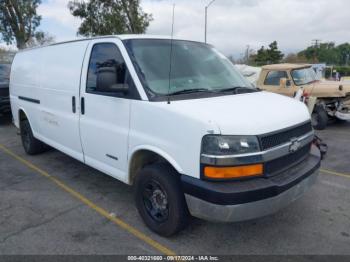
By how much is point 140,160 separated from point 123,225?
78 centimetres

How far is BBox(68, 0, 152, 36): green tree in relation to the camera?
65.0ft

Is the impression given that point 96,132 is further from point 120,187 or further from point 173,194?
point 173,194

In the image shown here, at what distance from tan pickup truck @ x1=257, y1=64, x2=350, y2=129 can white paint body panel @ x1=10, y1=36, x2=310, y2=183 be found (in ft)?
19.4

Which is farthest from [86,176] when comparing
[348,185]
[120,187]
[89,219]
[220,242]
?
[348,185]

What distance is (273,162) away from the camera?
3021 mm

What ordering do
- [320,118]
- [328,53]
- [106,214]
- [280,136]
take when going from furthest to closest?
[328,53] < [320,118] < [106,214] < [280,136]

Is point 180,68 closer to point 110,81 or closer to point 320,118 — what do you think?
point 110,81

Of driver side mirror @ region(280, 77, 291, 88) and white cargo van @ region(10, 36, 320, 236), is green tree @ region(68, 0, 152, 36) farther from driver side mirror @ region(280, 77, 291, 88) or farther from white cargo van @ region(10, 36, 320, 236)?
white cargo van @ region(10, 36, 320, 236)

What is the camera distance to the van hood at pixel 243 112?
282cm

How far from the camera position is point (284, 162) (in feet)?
10.5

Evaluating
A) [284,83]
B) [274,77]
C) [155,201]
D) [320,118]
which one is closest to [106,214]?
[155,201]

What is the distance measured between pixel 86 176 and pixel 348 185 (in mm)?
4086

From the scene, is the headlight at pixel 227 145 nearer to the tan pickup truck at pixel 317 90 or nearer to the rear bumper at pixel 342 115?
the tan pickup truck at pixel 317 90

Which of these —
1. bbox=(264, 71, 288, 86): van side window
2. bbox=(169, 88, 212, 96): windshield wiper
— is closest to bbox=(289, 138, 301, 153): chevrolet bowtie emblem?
bbox=(169, 88, 212, 96): windshield wiper
